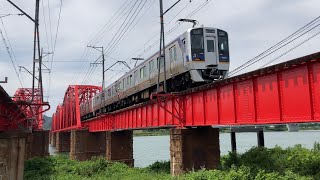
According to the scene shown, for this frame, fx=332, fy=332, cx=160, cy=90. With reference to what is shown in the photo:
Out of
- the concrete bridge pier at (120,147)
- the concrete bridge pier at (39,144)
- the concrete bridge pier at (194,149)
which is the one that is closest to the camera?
the concrete bridge pier at (194,149)

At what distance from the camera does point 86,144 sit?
168 ft

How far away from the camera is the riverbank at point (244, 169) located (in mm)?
17703

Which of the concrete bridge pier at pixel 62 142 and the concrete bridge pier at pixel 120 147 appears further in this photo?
the concrete bridge pier at pixel 62 142

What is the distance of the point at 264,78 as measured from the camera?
1227 cm

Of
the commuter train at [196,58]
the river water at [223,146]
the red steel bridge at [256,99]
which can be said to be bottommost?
the river water at [223,146]

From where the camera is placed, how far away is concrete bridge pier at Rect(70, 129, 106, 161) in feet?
167

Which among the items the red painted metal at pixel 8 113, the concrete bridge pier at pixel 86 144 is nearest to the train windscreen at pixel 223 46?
the red painted metal at pixel 8 113

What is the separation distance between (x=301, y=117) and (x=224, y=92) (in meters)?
4.47

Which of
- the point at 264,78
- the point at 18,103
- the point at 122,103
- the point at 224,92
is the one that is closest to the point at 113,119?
the point at 122,103

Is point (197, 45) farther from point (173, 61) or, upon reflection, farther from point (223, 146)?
point (223, 146)

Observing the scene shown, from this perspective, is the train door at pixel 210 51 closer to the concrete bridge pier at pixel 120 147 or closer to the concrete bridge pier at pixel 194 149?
the concrete bridge pier at pixel 194 149

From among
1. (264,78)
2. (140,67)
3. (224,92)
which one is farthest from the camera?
(140,67)

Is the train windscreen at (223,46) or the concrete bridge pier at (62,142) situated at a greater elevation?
the train windscreen at (223,46)

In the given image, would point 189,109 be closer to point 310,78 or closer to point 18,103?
point 310,78
